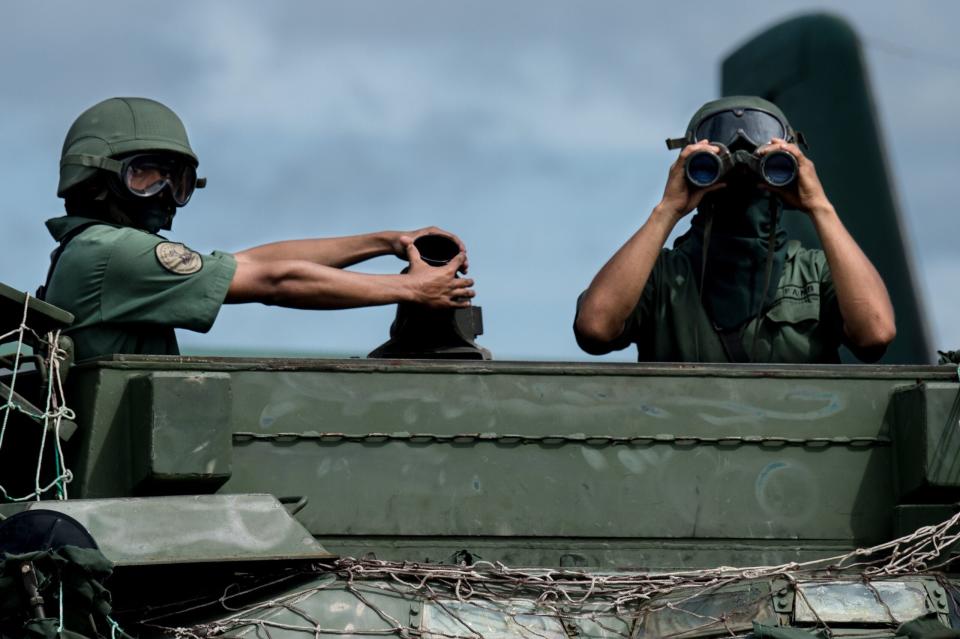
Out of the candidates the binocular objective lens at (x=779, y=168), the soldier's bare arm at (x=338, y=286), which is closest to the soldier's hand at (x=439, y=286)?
the soldier's bare arm at (x=338, y=286)

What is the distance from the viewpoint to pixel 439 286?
6930 millimetres

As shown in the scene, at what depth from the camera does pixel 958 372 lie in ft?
21.7

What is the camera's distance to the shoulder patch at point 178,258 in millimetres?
6762

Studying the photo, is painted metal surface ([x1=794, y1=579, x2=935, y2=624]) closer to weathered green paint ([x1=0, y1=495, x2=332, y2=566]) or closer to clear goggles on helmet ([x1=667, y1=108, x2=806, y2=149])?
weathered green paint ([x1=0, y1=495, x2=332, y2=566])

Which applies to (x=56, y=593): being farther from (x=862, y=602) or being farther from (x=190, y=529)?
(x=862, y=602)

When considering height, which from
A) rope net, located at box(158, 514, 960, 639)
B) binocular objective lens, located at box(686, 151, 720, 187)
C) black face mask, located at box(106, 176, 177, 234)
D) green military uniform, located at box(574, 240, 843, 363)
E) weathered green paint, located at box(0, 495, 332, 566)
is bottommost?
rope net, located at box(158, 514, 960, 639)

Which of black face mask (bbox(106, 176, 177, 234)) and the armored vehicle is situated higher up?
black face mask (bbox(106, 176, 177, 234))

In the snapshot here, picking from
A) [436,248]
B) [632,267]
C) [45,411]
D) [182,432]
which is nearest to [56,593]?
[182,432]

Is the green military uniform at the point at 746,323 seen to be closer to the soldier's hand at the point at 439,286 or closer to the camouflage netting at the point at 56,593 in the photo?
the soldier's hand at the point at 439,286

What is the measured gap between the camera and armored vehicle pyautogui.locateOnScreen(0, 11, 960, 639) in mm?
5930

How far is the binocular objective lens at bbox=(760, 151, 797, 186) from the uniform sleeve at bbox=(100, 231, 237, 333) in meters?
2.04

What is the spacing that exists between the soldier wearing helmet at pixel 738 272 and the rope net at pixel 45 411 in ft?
6.42

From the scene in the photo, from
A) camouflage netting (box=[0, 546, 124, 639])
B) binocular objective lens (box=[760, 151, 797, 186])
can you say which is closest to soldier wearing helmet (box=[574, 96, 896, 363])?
binocular objective lens (box=[760, 151, 797, 186])

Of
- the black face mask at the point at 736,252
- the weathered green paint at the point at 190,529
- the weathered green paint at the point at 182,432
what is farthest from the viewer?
the black face mask at the point at 736,252
